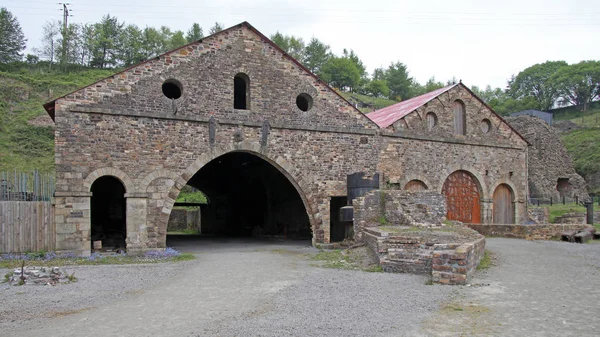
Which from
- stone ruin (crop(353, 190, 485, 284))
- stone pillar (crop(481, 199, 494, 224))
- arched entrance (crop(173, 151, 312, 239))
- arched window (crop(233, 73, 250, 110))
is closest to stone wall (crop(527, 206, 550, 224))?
stone pillar (crop(481, 199, 494, 224))

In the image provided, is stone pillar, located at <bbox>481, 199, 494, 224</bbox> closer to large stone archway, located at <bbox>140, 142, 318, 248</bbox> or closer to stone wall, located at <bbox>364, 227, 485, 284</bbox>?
stone wall, located at <bbox>364, 227, 485, 284</bbox>

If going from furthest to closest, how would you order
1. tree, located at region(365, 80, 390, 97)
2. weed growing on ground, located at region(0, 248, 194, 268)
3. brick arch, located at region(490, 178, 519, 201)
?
1. tree, located at region(365, 80, 390, 97)
2. brick arch, located at region(490, 178, 519, 201)
3. weed growing on ground, located at region(0, 248, 194, 268)

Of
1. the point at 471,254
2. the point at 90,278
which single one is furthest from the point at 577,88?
the point at 90,278

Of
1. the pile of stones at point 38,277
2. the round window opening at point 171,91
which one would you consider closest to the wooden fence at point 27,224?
the pile of stones at point 38,277

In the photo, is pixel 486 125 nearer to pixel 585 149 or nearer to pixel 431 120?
pixel 431 120

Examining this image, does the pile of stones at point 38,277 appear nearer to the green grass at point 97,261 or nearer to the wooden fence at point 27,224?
the green grass at point 97,261

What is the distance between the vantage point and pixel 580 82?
64.1m

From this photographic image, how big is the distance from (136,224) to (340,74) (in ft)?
190

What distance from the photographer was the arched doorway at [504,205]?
71.4 ft

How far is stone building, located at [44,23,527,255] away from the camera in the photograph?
13641 millimetres

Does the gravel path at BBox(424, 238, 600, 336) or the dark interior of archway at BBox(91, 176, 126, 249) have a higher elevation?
the dark interior of archway at BBox(91, 176, 126, 249)

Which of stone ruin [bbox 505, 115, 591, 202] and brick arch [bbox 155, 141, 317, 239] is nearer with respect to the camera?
brick arch [bbox 155, 141, 317, 239]

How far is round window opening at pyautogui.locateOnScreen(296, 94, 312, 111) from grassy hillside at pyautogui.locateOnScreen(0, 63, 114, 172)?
69.3 feet

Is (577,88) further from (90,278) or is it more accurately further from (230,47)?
(90,278)
